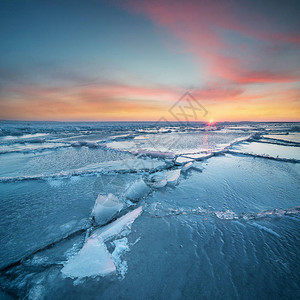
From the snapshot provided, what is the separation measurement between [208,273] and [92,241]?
210 centimetres

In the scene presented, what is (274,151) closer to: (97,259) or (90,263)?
(97,259)

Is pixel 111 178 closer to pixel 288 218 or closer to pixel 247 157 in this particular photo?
pixel 288 218

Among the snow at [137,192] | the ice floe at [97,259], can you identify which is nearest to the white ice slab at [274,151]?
the snow at [137,192]

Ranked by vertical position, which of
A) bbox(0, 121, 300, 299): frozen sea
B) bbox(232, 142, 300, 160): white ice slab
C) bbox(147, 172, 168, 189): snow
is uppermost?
bbox(232, 142, 300, 160): white ice slab

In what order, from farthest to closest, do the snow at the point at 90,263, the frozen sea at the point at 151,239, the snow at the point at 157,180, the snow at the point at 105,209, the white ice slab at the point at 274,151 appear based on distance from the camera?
1. the white ice slab at the point at 274,151
2. the snow at the point at 157,180
3. the snow at the point at 105,209
4. the snow at the point at 90,263
5. the frozen sea at the point at 151,239

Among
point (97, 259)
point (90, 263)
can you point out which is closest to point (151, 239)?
point (97, 259)

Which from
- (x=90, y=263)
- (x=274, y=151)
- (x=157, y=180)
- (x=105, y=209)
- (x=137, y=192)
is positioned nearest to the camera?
(x=90, y=263)

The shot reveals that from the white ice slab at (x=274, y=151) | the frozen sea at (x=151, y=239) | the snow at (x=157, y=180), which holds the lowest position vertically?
the frozen sea at (x=151, y=239)

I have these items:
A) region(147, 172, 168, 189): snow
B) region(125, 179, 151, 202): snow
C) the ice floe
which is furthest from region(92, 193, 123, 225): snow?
region(147, 172, 168, 189): snow

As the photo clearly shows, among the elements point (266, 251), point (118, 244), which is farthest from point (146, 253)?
point (266, 251)

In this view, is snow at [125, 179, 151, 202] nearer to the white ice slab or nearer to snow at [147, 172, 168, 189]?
snow at [147, 172, 168, 189]

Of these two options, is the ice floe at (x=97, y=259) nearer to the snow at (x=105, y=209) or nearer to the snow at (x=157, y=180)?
the snow at (x=105, y=209)

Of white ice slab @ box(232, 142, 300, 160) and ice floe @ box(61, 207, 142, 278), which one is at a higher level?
white ice slab @ box(232, 142, 300, 160)

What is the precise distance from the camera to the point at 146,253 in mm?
2602
